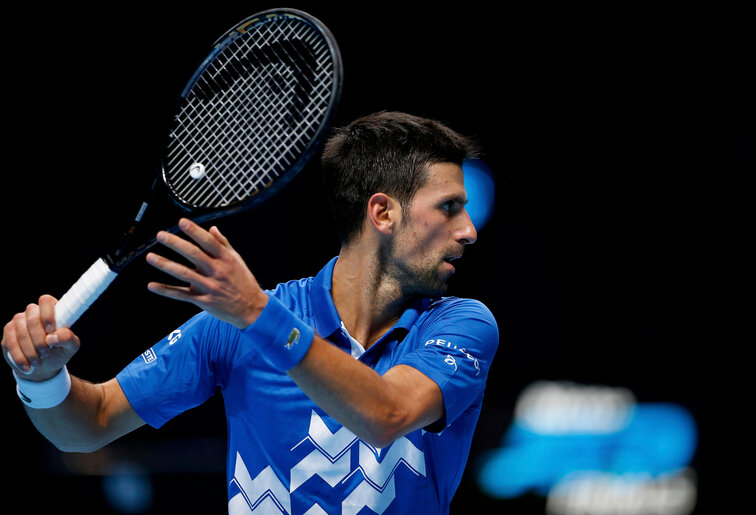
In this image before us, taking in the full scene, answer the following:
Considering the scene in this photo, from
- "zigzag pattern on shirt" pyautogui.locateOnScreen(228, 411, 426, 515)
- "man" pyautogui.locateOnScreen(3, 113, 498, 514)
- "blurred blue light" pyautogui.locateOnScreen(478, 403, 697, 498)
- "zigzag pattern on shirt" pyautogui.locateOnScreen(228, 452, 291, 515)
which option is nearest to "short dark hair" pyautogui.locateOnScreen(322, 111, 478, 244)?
"man" pyautogui.locateOnScreen(3, 113, 498, 514)

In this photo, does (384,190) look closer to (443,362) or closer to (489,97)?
(443,362)

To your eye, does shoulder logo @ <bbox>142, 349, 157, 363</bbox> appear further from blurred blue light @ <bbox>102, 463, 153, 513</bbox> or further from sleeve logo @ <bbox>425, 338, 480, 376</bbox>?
blurred blue light @ <bbox>102, 463, 153, 513</bbox>

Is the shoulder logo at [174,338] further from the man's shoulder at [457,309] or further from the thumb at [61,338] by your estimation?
the man's shoulder at [457,309]

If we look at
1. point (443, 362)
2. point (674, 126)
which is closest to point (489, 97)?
point (674, 126)

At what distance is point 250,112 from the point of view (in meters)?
2.33

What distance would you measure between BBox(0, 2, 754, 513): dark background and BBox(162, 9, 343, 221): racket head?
274cm

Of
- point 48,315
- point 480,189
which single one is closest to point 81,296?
point 48,315

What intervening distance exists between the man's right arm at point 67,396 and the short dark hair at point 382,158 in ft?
2.93

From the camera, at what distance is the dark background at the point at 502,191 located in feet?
17.7

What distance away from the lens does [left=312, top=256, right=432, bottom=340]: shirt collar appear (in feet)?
8.17

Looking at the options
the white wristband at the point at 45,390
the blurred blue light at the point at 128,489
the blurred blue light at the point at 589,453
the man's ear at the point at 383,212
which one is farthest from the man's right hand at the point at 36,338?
the blurred blue light at the point at 589,453

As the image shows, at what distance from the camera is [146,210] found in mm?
2197

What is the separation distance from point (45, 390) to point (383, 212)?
3.59 feet

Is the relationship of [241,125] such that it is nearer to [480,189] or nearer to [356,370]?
[356,370]
